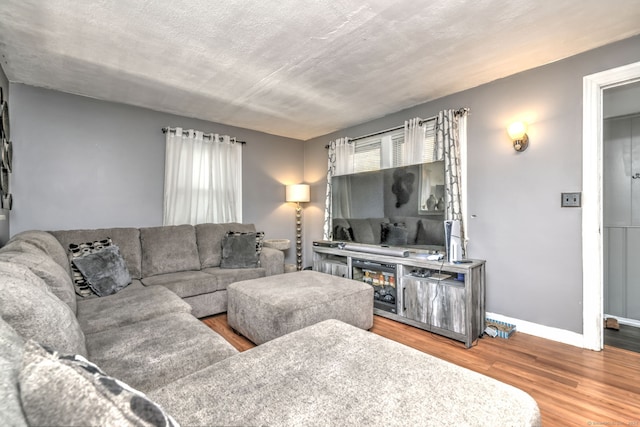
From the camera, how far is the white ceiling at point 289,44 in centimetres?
171

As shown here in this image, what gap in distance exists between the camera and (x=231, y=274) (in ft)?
9.98

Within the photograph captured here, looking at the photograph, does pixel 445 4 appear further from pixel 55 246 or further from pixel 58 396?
pixel 55 246

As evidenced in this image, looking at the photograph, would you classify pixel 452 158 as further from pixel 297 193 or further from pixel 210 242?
pixel 210 242

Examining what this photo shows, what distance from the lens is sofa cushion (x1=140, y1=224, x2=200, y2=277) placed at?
3.01m

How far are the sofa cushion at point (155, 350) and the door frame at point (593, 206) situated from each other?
265 centimetres

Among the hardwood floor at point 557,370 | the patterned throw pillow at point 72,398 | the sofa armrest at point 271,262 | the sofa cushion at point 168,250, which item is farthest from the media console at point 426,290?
the patterned throw pillow at point 72,398

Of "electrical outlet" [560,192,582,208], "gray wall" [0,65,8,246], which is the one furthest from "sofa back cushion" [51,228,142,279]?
"electrical outlet" [560,192,582,208]

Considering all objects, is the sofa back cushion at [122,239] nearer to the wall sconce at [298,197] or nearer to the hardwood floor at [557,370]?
the hardwood floor at [557,370]

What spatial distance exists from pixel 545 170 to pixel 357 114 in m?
2.09

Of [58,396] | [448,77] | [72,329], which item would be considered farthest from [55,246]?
[448,77]

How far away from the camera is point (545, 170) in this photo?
7.93 ft

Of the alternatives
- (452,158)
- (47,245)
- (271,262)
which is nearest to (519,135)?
(452,158)

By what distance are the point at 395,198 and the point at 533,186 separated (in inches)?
48.6

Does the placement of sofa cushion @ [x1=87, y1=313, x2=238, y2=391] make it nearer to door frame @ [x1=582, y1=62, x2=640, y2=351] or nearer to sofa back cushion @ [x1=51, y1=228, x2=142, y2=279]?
sofa back cushion @ [x1=51, y1=228, x2=142, y2=279]
